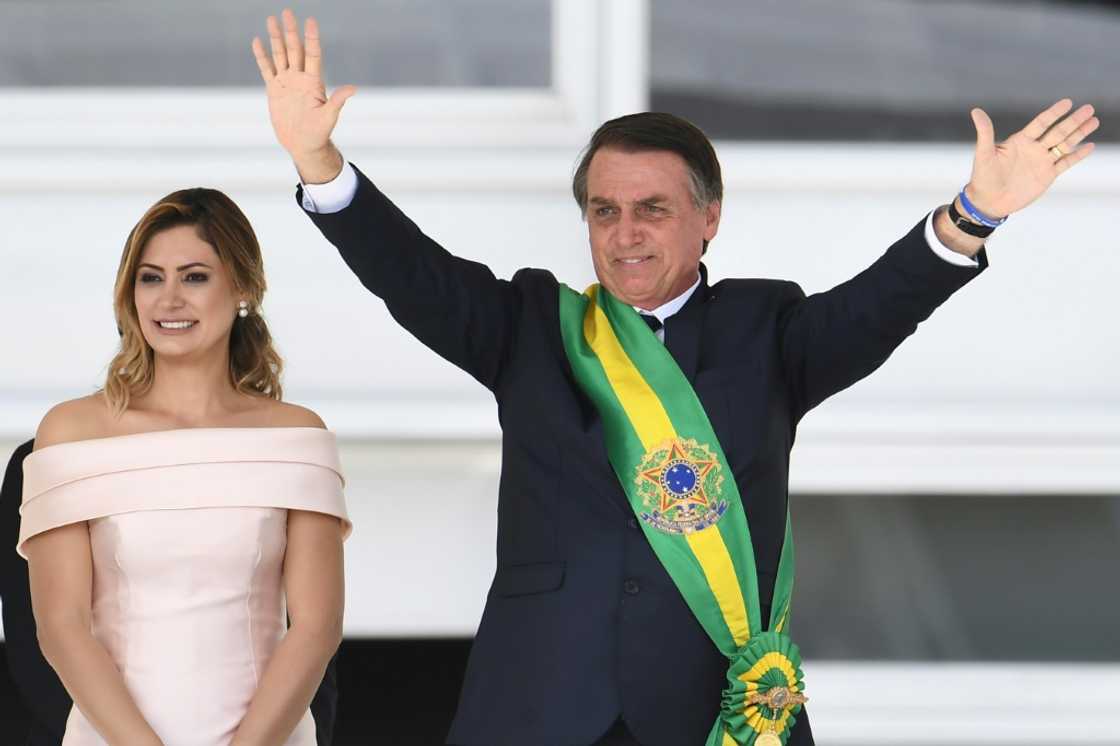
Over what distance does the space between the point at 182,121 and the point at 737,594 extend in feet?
6.21

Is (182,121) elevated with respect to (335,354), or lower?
elevated

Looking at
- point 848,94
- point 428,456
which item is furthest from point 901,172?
point 428,456

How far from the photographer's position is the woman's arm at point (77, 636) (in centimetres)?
218

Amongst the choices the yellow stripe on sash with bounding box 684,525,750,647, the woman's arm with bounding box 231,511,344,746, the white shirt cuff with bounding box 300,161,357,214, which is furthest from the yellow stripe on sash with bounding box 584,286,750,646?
the woman's arm with bounding box 231,511,344,746

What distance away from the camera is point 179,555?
225cm

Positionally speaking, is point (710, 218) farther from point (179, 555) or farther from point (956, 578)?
point (956, 578)

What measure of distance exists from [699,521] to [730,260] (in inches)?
57.4

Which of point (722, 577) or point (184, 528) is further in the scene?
point (184, 528)

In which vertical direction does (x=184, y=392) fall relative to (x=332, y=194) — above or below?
below

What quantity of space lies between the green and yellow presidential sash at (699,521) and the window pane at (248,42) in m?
1.55

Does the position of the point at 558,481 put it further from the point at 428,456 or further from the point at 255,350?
the point at 428,456

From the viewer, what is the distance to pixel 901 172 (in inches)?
138

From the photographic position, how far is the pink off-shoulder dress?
A: 2234 mm

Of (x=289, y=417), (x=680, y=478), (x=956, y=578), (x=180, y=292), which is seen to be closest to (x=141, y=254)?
(x=180, y=292)
